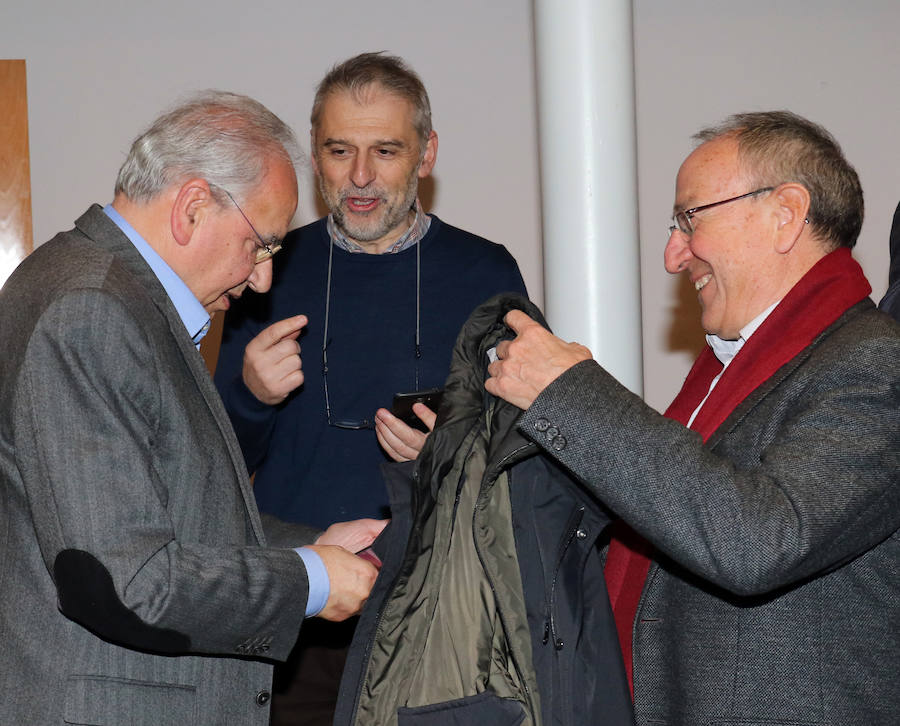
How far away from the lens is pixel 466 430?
1.86m

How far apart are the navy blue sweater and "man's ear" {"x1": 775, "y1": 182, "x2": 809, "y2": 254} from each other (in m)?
1.08

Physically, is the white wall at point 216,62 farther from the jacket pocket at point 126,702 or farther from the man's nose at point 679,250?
the jacket pocket at point 126,702

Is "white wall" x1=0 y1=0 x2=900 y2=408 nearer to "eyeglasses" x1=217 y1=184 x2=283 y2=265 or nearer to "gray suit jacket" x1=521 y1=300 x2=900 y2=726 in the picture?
"eyeglasses" x1=217 y1=184 x2=283 y2=265

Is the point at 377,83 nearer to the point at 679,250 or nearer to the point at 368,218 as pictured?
the point at 368,218

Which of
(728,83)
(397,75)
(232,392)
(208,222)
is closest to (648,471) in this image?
(208,222)

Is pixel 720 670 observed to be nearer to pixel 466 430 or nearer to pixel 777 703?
pixel 777 703

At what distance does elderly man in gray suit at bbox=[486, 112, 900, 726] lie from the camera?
1.59 meters

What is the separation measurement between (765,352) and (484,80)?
2.80 meters

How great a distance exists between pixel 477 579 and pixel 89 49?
3388 millimetres


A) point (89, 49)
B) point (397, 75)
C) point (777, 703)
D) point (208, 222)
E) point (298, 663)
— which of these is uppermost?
point (89, 49)

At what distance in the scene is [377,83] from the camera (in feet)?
9.62

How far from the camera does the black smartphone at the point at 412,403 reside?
7.93 ft

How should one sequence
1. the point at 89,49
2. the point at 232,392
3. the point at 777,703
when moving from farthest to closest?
the point at 89,49, the point at 232,392, the point at 777,703

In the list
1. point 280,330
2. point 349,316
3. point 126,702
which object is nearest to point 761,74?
point 349,316
